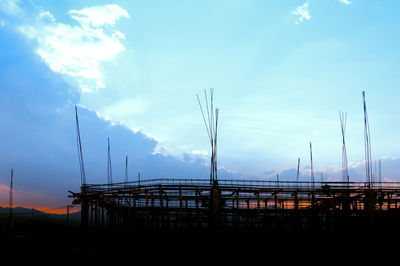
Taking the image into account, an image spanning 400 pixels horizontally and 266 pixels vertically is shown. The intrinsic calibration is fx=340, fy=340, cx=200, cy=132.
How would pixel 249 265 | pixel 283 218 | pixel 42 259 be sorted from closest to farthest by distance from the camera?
pixel 42 259 → pixel 249 265 → pixel 283 218

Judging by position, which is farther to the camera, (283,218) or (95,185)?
(283,218)

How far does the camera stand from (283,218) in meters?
38.9

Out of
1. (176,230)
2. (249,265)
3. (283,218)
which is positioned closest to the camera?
(249,265)

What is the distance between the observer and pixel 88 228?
120 feet

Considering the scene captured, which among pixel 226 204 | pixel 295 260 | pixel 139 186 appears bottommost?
pixel 295 260

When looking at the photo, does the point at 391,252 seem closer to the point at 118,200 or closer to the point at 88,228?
the point at 118,200

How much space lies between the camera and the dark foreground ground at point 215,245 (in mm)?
30438

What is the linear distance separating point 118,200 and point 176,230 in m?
8.01

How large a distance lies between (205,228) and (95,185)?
1240 cm

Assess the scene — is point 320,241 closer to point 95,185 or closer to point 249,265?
point 249,265

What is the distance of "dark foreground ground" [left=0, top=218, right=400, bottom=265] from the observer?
3044cm

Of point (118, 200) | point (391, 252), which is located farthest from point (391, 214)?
point (118, 200)

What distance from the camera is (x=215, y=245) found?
32.0 metres

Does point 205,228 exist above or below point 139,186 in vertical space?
below
